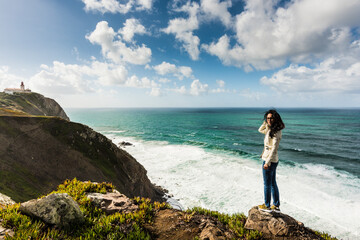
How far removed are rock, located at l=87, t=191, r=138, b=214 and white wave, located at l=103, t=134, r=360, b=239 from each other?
49.6ft

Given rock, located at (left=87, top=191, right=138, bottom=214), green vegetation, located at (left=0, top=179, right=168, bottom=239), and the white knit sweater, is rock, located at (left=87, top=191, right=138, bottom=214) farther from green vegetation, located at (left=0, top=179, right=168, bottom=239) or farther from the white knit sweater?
the white knit sweater

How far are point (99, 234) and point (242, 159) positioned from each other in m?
36.1

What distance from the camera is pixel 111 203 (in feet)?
23.1

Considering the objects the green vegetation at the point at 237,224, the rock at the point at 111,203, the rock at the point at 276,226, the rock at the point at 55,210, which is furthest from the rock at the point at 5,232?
the rock at the point at 276,226

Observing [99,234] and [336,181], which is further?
[336,181]

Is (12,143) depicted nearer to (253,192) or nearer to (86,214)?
→ (86,214)

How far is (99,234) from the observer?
16.9 feet

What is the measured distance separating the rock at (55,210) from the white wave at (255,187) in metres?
17.1

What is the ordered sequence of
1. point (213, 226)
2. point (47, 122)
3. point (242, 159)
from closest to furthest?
point (213, 226), point (47, 122), point (242, 159)

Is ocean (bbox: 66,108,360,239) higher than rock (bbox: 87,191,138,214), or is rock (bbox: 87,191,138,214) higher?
rock (bbox: 87,191,138,214)

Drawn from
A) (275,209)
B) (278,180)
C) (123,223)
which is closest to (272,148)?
(275,209)

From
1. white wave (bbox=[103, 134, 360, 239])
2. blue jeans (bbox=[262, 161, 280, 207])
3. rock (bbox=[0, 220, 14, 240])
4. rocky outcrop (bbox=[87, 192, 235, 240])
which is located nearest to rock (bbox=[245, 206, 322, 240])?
blue jeans (bbox=[262, 161, 280, 207])

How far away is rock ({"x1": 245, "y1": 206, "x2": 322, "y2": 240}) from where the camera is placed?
5.41m

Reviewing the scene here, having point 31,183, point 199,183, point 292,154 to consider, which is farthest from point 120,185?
point 292,154
